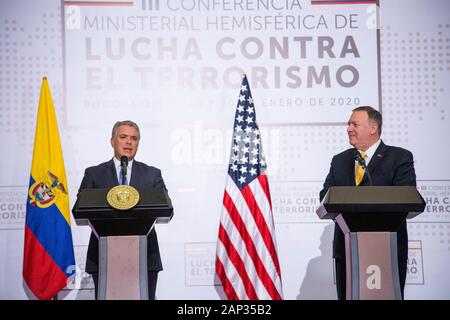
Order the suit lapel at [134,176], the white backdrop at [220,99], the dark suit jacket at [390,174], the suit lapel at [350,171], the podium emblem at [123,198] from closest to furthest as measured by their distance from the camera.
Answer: the podium emblem at [123,198] < the dark suit jacket at [390,174] < the suit lapel at [350,171] < the suit lapel at [134,176] < the white backdrop at [220,99]

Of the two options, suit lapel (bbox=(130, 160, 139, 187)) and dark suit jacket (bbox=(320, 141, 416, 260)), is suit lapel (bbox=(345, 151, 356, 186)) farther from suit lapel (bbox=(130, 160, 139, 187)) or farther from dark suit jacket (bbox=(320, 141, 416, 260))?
suit lapel (bbox=(130, 160, 139, 187))

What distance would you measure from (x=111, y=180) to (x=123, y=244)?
1.24m

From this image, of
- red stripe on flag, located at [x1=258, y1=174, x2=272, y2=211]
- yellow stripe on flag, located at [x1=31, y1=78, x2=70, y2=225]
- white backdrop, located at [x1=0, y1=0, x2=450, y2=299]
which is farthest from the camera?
white backdrop, located at [x1=0, y1=0, x2=450, y2=299]

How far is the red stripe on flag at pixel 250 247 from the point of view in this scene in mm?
5887

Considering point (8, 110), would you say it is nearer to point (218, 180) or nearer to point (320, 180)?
point (218, 180)

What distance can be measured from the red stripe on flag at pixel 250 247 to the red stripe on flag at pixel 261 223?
0.38 feet

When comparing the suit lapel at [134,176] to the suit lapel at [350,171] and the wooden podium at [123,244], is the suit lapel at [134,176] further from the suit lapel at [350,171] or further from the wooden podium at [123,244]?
the suit lapel at [350,171]

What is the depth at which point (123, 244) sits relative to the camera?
4340 millimetres

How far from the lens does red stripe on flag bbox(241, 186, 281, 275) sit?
19.5 feet

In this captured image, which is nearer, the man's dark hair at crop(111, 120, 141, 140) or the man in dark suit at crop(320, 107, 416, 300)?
the man in dark suit at crop(320, 107, 416, 300)

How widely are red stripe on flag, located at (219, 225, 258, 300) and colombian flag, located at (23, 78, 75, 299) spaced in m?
1.36

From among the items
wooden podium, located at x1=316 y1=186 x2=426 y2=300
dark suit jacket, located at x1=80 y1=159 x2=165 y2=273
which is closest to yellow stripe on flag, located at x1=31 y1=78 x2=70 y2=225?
dark suit jacket, located at x1=80 y1=159 x2=165 y2=273

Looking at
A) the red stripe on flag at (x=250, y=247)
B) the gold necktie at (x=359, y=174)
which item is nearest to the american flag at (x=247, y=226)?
the red stripe on flag at (x=250, y=247)

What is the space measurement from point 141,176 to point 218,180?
40.2 inches
